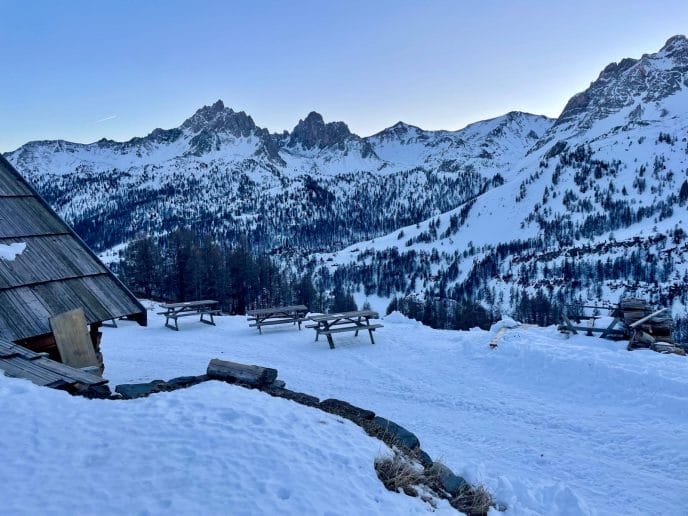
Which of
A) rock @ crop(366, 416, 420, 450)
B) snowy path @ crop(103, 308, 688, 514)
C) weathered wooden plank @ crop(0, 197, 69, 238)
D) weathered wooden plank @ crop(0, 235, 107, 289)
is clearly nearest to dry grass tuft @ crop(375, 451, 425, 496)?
rock @ crop(366, 416, 420, 450)

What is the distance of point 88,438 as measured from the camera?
5.46 metres

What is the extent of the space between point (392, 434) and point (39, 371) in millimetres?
5895

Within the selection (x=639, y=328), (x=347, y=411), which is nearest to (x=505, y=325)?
(x=639, y=328)

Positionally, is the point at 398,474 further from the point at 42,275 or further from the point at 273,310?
the point at 273,310

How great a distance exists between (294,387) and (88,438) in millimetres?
7354

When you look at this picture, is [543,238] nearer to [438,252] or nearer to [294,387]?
[438,252]

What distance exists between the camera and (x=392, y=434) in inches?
307

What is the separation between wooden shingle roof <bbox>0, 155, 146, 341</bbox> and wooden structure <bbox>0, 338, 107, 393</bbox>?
343 mm

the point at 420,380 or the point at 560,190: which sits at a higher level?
the point at 560,190

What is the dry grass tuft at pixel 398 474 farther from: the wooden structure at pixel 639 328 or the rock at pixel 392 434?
the wooden structure at pixel 639 328

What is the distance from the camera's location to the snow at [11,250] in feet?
28.0

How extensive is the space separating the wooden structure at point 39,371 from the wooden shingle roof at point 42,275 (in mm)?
343

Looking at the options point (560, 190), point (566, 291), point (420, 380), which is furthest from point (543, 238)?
point (420, 380)

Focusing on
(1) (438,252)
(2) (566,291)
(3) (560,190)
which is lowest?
(2) (566,291)
